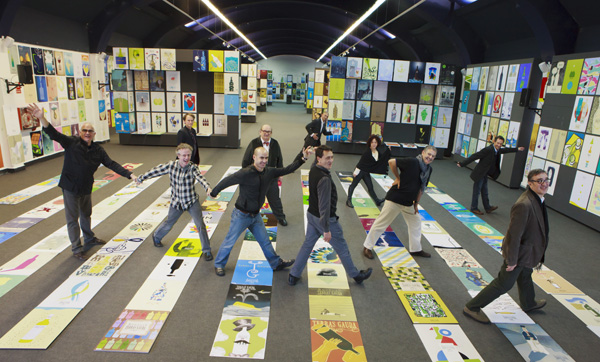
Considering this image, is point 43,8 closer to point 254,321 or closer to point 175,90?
point 175,90

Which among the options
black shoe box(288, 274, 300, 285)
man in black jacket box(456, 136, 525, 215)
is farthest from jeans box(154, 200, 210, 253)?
man in black jacket box(456, 136, 525, 215)

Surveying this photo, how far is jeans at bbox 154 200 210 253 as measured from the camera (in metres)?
5.39

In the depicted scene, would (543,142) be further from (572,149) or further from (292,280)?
(292,280)

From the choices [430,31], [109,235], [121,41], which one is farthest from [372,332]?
[121,41]

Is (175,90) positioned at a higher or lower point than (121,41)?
lower

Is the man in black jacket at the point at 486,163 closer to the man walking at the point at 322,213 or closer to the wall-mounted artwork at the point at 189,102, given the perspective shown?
the man walking at the point at 322,213

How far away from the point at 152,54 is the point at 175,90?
1.47 m

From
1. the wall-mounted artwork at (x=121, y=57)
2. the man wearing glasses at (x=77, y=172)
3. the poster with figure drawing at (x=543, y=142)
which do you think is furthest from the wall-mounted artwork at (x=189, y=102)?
the poster with figure drawing at (x=543, y=142)

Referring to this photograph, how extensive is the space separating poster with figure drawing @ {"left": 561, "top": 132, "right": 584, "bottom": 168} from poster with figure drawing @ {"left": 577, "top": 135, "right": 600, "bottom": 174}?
11cm

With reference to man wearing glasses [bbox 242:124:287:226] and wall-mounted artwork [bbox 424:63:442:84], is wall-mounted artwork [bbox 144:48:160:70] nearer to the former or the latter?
man wearing glasses [bbox 242:124:287:226]

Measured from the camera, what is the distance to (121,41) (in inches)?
696

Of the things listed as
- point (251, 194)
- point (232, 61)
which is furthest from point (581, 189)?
point (232, 61)

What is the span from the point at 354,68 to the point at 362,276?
10124mm

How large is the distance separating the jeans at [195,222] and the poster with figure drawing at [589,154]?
7.57 meters
